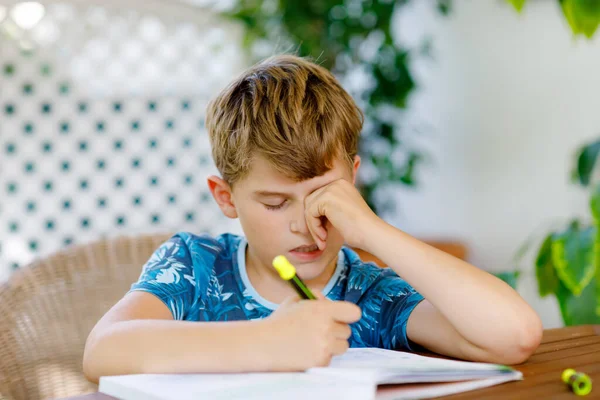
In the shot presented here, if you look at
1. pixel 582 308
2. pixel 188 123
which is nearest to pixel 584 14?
pixel 582 308

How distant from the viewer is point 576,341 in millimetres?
1026

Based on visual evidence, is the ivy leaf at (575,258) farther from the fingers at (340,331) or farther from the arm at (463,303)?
the fingers at (340,331)

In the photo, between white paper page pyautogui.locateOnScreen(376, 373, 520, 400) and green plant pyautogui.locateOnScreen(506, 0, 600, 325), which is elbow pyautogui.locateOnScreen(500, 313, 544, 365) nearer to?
white paper page pyautogui.locateOnScreen(376, 373, 520, 400)

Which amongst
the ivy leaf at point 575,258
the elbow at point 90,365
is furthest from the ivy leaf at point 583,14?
the elbow at point 90,365

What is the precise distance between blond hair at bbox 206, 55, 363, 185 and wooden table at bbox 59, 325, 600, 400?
0.42m

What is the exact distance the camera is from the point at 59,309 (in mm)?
1244

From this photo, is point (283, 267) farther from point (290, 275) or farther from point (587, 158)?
point (587, 158)

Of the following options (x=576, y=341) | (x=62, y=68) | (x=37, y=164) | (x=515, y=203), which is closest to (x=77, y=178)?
(x=37, y=164)

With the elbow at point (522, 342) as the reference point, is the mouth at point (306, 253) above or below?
above

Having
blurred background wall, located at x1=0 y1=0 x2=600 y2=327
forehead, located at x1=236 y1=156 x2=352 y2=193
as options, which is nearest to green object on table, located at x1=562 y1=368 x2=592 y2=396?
forehead, located at x1=236 y1=156 x2=352 y2=193

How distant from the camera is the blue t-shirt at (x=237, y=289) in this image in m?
1.08

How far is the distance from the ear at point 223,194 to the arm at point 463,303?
302 millimetres

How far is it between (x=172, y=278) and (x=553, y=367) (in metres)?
0.57

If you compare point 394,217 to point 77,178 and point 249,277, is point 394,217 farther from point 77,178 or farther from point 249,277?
point 249,277
